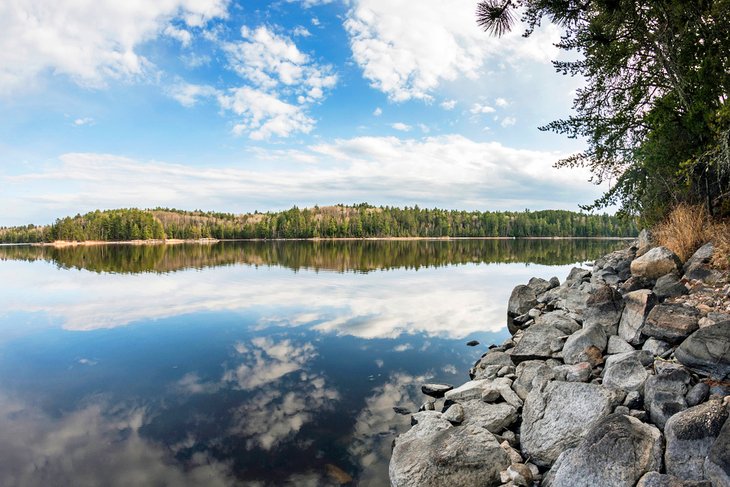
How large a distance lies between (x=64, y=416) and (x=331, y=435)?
613cm

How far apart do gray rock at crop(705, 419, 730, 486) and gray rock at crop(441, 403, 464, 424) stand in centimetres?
377

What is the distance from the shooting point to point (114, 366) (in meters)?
12.4

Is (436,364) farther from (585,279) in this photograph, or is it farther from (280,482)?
(585,279)

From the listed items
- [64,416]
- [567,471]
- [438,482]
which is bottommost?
[64,416]

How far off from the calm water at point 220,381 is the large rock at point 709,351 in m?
5.25

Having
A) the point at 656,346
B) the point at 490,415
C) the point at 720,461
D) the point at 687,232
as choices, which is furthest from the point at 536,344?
the point at 720,461

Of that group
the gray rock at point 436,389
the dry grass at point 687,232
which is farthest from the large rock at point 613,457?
the dry grass at point 687,232

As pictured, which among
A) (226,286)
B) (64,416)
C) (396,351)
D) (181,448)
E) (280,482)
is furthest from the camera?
(226,286)

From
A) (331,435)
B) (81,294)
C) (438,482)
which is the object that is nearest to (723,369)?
(438,482)

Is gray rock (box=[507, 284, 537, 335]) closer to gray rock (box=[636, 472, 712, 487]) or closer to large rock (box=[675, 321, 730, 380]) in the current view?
large rock (box=[675, 321, 730, 380])

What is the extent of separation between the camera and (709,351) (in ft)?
21.3

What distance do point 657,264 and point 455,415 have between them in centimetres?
753

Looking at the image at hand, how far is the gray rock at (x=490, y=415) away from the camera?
7395 millimetres

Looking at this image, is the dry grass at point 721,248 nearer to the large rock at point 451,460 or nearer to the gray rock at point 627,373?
the gray rock at point 627,373
